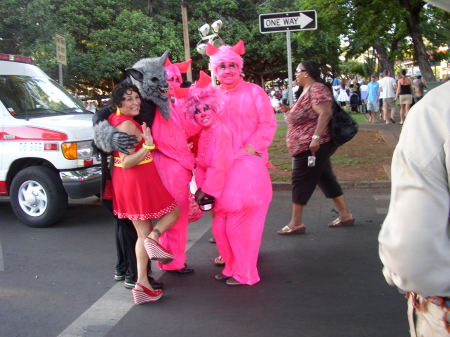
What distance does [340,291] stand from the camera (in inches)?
167

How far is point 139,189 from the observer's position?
390cm

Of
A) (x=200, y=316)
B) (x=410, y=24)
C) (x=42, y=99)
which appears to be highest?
(x=410, y=24)

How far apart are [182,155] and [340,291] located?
1.73 metres

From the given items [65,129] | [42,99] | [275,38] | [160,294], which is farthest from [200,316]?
[275,38]

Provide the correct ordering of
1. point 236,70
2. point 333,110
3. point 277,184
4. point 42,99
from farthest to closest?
point 277,184 < point 42,99 < point 333,110 < point 236,70

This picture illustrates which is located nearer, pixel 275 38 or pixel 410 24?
pixel 410 24

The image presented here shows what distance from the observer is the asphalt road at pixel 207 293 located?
145 inches

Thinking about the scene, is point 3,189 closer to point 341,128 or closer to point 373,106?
point 341,128

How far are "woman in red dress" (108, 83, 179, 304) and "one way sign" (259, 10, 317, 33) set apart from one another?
4.04 metres

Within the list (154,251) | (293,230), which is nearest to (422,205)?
(154,251)

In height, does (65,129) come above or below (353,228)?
above

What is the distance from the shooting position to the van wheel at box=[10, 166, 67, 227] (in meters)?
6.51

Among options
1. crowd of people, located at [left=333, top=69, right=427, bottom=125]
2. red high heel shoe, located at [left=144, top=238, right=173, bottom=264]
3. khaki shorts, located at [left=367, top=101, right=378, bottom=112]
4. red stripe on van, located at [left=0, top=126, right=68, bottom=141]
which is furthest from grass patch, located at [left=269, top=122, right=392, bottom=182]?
khaki shorts, located at [left=367, top=101, right=378, bottom=112]

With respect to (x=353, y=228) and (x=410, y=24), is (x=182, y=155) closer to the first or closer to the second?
(x=353, y=228)
